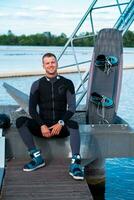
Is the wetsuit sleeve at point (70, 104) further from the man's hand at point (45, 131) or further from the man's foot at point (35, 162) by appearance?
the man's foot at point (35, 162)

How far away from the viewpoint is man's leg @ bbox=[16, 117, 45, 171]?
5.54 metres

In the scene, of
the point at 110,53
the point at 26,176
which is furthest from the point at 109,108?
the point at 26,176

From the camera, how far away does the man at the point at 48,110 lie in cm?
Answer: 557

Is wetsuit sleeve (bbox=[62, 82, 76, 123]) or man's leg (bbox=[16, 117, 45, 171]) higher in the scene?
wetsuit sleeve (bbox=[62, 82, 76, 123])

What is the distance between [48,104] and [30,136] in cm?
36

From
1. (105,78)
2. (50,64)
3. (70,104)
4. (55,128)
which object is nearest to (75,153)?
(55,128)

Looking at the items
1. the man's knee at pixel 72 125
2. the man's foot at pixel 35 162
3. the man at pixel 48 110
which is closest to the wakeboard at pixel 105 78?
the man at pixel 48 110

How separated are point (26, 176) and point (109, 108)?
6.16ft

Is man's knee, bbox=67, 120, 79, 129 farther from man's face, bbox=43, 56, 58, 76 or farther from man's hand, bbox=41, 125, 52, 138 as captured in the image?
man's face, bbox=43, 56, 58, 76

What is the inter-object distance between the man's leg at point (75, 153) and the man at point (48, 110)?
0.02 metres

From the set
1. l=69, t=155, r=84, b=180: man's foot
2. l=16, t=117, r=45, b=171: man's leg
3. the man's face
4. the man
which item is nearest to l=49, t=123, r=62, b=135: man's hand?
the man

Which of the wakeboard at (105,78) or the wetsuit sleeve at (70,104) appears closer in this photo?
the wetsuit sleeve at (70,104)

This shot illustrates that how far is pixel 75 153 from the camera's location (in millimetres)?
5418

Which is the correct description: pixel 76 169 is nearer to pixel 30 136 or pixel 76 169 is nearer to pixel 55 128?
pixel 55 128
